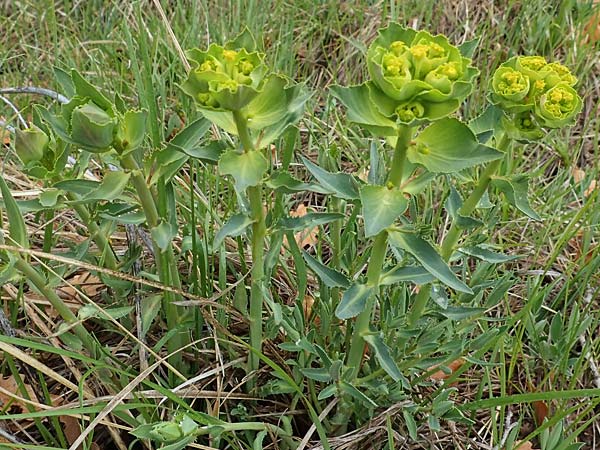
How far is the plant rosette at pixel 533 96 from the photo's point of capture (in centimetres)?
125

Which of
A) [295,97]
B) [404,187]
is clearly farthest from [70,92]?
[404,187]

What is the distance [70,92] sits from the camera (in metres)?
1.43

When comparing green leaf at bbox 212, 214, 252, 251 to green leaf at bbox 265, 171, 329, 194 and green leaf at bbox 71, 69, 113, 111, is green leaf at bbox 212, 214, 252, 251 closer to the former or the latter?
green leaf at bbox 265, 171, 329, 194

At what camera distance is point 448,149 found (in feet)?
4.00

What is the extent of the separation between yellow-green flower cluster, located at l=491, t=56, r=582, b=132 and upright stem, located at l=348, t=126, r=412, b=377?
0.69 feet

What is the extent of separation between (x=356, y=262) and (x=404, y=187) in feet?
2.17

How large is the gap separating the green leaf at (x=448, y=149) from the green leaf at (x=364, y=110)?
6cm

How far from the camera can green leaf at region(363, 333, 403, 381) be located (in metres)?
1.45

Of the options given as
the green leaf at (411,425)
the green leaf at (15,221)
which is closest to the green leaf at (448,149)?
the green leaf at (411,425)

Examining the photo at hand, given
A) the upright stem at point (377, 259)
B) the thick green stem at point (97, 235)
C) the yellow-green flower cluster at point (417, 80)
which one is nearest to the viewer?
the yellow-green flower cluster at point (417, 80)

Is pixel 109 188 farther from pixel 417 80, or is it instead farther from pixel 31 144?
pixel 417 80

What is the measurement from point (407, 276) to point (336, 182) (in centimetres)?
27

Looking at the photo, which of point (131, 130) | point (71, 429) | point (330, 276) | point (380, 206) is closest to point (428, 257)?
point (380, 206)

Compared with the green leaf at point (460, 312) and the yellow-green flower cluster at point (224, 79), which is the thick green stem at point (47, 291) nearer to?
the yellow-green flower cluster at point (224, 79)
